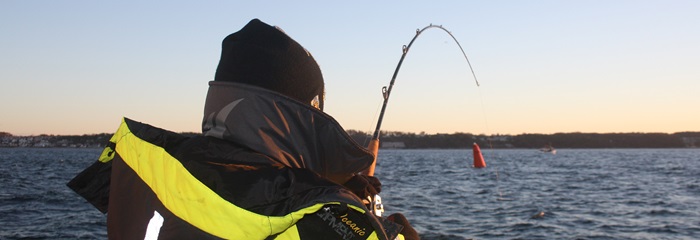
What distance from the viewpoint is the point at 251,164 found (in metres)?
1.62

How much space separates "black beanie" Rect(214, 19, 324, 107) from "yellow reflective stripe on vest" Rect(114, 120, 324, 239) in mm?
313

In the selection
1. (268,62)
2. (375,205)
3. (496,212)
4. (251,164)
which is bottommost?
(496,212)

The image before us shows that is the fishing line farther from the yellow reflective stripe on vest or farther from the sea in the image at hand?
the sea

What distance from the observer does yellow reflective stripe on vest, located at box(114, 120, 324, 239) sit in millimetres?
1511

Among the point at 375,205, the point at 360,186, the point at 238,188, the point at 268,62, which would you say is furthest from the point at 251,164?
the point at 375,205

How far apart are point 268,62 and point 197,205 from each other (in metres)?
0.48

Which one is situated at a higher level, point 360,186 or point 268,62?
point 268,62

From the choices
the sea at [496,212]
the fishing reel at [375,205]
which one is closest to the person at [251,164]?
the fishing reel at [375,205]

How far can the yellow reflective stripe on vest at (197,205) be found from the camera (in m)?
1.51

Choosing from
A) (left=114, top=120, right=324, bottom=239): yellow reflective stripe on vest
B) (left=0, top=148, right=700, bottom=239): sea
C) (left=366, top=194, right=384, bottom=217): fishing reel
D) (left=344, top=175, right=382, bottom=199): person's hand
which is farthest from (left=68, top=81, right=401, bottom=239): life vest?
(left=0, top=148, right=700, bottom=239): sea

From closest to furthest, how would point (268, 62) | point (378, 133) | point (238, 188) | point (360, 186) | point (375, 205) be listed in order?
point (238, 188) < point (268, 62) < point (360, 186) < point (375, 205) < point (378, 133)

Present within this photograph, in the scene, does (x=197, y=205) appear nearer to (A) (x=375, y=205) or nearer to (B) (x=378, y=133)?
(A) (x=375, y=205)

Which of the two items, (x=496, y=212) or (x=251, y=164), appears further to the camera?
(x=496, y=212)

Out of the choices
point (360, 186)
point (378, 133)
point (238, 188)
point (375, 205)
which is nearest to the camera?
point (238, 188)
